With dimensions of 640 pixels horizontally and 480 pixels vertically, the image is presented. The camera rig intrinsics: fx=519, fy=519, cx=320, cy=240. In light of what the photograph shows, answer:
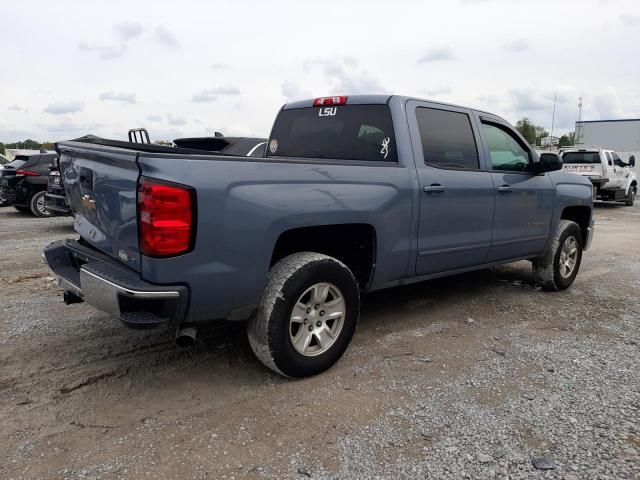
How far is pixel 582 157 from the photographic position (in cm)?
1784

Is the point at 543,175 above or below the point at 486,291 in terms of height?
above

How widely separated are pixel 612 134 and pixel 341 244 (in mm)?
43274

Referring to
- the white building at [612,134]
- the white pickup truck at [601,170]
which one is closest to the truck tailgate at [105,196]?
the white pickup truck at [601,170]

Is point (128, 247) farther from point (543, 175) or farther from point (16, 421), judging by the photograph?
point (543, 175)

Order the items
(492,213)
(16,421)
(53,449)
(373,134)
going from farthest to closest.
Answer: (492,213), (373,134), (16,421), (53,449)

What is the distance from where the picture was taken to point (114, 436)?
106 inches

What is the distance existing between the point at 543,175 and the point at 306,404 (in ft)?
12.1

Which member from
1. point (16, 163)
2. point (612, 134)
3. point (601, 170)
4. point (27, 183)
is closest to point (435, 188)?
point (27, 183)

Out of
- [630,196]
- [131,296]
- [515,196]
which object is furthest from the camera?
[630,196]

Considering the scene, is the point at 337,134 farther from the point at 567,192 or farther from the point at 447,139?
the point at 567,192

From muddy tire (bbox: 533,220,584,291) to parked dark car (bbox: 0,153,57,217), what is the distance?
10767mm

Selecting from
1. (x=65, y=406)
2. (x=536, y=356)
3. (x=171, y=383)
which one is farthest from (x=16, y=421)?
(x=536, y=356)

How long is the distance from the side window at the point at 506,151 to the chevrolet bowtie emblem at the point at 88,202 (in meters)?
3.42

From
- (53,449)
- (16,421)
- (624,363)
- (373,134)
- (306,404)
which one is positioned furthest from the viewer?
(373,134)
